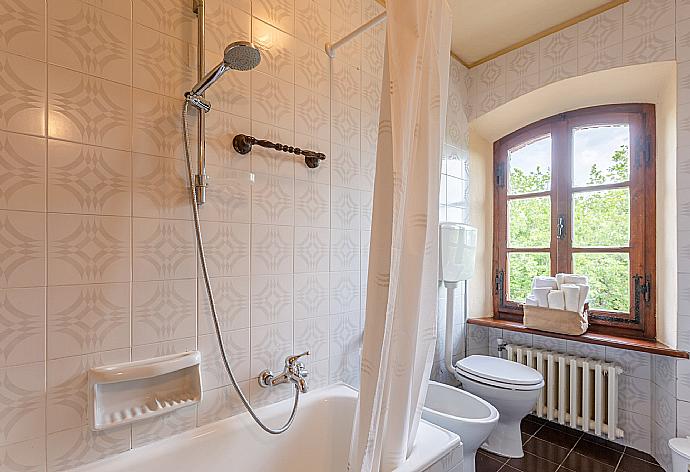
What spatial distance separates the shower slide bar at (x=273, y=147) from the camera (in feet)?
4.65

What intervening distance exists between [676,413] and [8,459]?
8.84 ft

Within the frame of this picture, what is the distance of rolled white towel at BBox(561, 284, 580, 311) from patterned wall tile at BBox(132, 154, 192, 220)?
85.4 inches

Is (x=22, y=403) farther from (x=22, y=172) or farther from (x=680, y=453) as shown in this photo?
(x=680, y=453)

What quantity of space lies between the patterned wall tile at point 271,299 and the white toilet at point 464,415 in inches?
29.9

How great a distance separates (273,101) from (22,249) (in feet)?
3.27

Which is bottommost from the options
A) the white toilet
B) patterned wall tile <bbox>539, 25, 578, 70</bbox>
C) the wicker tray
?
the white toilet

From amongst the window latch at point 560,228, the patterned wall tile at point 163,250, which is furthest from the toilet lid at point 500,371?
the patterned wall tile at point 163,250

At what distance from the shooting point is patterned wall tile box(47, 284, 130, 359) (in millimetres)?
1060

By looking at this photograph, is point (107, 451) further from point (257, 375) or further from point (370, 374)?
point (370, 374)

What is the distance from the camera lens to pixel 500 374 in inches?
81.1

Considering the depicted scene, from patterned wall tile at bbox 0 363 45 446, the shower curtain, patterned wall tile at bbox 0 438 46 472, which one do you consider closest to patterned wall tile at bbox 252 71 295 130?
the shower curtain

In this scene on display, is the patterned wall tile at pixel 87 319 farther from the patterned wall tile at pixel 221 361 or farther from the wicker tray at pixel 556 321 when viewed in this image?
the wicker tray at pixel 556 321

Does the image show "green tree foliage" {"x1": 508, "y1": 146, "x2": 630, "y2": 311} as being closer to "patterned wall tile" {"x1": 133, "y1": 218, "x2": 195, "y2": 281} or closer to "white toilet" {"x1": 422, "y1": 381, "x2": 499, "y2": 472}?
"white toilet" {"x1": 422, "y1": 381, "x2": 499, "y2": 472}

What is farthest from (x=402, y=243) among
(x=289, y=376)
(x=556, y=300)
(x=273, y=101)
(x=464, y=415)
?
(x=556, y=300)
